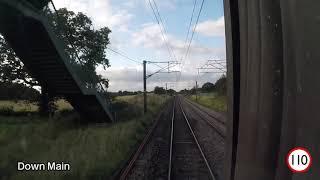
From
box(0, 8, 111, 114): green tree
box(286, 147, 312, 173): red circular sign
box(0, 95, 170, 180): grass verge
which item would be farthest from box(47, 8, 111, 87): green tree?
box(286, 147, 312, 173): red circular sign

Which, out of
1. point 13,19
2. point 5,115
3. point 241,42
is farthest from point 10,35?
point 5,115

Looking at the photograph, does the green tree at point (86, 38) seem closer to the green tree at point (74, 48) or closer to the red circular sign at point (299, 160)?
the green tree at point (74, 48)

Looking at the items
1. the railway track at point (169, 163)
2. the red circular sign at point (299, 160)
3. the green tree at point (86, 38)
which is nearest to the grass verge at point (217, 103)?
the green tree at point (86, 38)

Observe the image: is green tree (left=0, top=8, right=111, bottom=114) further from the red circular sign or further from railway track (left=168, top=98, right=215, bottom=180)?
the red circular sign

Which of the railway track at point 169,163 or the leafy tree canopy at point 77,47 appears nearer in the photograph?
the railway track at point 169,163

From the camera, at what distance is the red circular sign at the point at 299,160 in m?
2.13

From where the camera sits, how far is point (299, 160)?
215 centimetres

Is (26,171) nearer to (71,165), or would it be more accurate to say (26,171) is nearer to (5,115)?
(71,165)

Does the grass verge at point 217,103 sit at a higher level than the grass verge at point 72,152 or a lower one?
higher

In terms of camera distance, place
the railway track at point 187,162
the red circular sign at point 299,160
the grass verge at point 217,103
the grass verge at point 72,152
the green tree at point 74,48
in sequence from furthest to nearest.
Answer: the grass verge at point 217,103, the green tree at point 74,48, the railway track at point 187,162, the grass verge at point 72,152, the red circular sign at point 299,160

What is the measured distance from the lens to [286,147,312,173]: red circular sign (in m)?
2.13

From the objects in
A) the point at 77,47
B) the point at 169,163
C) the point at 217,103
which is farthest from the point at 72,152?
the point at 217,103

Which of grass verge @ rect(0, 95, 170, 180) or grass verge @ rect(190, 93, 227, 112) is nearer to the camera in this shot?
grass verge @ rect(0, 95, 170, 180)

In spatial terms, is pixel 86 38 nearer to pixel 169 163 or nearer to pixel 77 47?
pixel 77 47
